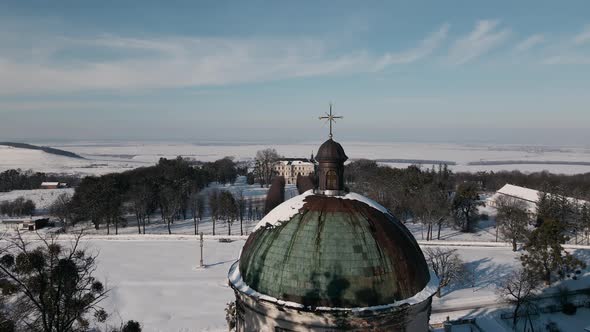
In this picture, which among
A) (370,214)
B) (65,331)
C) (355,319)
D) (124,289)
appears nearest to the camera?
(355,319)

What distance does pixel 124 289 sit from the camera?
3128 centimetres

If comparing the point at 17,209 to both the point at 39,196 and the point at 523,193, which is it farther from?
the point at 523,193

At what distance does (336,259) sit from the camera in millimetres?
12070

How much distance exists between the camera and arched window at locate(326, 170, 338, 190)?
1460cm

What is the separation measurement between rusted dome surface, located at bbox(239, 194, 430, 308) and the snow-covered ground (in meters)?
14.7

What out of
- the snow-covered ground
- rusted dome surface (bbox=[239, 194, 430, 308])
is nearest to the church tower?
rusted dome surface (bbox=[239, 194, 430, 308])

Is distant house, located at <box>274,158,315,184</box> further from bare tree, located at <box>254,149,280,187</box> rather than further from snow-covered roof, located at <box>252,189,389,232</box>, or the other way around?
snow-covered roof, located at <box>252,189,389,232</box>

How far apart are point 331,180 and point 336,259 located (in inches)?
137

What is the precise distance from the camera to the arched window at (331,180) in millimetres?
14602

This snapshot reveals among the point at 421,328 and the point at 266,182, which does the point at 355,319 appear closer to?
the point at 421,328

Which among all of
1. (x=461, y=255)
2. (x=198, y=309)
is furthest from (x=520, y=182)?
(x=198, y=309)

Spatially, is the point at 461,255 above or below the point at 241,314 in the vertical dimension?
below

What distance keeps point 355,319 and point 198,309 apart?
19233mm

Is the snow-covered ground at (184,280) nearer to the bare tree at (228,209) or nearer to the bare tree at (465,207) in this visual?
the bare tree at (228,209)
